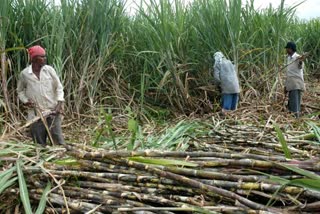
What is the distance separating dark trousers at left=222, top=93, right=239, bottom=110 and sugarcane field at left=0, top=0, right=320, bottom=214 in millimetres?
14

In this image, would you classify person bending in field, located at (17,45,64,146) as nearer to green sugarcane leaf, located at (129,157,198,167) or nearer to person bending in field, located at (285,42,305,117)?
green sugarcane leaf, located at (129,157,198,167)

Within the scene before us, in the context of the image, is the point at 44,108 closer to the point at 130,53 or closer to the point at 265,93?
the point at 130,53

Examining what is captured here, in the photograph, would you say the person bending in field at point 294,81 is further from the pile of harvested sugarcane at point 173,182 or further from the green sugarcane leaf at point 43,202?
the green sugarcane leaf at point 43,202

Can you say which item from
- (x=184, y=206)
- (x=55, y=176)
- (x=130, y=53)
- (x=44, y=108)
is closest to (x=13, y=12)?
(x=44, y=108)

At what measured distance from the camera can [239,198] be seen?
51.5 inches

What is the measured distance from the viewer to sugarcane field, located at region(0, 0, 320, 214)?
1.44 m

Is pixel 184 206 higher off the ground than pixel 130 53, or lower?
lower

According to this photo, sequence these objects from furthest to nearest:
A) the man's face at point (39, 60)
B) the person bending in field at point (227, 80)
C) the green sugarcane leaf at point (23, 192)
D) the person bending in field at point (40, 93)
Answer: the person bending in field at point (227, 80), the person bending in field at point (40, 93), the man's face at point (39, 60), the green sugarcane leaf at point (23, 192)

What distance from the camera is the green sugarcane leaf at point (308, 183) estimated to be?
49.6 inches

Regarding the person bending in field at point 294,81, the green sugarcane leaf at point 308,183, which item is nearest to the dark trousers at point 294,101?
the person bending in field at point 294,81

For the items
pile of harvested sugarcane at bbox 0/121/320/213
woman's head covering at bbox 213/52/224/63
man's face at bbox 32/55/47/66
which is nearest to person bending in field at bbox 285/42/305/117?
woman's head covering at bbox 213/52/224/63

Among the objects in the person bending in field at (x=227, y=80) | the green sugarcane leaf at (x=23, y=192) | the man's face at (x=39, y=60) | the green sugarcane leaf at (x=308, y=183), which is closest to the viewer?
the green sugarcane leaf at (x=308, y=183)

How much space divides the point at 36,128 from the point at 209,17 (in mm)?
3033

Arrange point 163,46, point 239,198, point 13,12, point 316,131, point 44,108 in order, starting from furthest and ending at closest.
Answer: point 163,46 → point 13,12 → point 44,108 → point 316,131 → point 239,198
